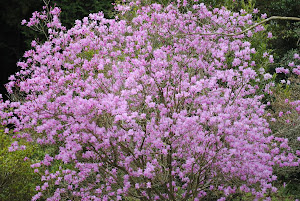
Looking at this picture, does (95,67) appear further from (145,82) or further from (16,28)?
(16,28)

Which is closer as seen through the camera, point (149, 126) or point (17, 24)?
point (149, 126)

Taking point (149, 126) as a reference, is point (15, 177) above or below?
below

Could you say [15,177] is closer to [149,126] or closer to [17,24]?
[149,126]

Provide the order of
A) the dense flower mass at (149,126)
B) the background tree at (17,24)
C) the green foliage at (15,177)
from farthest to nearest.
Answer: the background tree at (17,24) < the green foliage at (15,177) < the dense flower mass at (149,126)

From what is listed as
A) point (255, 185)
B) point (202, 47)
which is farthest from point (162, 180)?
point (202, 47)

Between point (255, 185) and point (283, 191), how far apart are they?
256 centimetres

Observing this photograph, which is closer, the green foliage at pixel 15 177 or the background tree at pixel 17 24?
the green foliage at pixel 15 177

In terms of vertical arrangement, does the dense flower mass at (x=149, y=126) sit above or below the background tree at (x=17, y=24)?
below

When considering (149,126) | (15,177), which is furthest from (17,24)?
(149,126)

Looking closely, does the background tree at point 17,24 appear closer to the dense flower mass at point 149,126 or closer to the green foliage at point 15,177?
the green foliage at point 15,177

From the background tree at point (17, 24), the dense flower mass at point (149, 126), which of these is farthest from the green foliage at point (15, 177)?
the background tree at point (17, 24)

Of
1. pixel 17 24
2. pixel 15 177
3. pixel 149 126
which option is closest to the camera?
pixel 149 126

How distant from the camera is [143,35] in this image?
4.96m

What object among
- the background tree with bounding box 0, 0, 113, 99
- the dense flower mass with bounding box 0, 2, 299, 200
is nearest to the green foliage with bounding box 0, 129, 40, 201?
the dense flower mass with bounding box 0, 2, 299, 200
